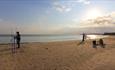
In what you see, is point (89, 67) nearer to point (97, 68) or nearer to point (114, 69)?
point (97, 68)

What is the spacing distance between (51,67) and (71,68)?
1279 mm

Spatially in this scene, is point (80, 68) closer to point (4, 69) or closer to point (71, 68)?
point (71, 68)

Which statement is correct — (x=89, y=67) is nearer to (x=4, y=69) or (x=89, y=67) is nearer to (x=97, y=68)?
(x=97, y=68)

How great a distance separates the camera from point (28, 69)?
9992mm

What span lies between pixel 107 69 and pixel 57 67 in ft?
10.2

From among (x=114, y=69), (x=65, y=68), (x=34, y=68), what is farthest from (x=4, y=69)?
(x=114, y=69)

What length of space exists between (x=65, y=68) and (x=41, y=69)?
150 centimetres

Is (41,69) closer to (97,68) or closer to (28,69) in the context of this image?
(28,69)

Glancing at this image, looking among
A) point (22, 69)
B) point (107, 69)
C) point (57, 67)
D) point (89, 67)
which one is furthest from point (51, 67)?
point (107, 69)

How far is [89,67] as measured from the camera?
415 inches

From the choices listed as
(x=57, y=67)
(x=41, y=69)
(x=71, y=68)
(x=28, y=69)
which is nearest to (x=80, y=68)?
(x=71, y=68)

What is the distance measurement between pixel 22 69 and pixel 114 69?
568 cm

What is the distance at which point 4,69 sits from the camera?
10.1 metres

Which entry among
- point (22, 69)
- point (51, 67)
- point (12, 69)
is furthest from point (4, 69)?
point (51, 67)
